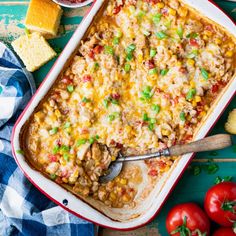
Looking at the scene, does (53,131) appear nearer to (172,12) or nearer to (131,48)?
(131,48)

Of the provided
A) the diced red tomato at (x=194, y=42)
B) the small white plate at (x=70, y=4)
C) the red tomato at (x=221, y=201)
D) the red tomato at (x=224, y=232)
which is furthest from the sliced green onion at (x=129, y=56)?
the red tomato at (x=224, y=232)

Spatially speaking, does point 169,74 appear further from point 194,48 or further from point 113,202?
point 113,202

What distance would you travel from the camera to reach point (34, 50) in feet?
13.2

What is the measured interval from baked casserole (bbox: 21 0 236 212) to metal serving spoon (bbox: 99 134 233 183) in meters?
0.08

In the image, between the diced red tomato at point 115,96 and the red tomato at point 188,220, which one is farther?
the red tomato at point 188,220

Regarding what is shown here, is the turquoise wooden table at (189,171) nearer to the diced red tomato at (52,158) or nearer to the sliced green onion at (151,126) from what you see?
the sliced green onion at (151,126)

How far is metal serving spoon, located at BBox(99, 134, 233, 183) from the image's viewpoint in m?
3.61

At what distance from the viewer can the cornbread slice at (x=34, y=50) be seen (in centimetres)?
401

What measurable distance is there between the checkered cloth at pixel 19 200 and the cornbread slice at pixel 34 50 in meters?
0.13

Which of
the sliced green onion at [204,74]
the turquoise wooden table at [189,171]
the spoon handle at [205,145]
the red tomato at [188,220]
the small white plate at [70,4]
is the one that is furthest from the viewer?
the turquoise wooden table at [189,171]

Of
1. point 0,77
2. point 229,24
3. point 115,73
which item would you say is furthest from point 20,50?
point 229,24

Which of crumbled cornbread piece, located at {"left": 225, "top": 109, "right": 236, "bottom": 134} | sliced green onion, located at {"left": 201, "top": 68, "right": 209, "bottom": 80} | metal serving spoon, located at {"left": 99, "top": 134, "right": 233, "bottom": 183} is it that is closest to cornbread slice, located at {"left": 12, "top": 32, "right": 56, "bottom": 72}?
metal serving spoon, located at {"left": 99, "top": 134, "right": 233, "bottom": 183}

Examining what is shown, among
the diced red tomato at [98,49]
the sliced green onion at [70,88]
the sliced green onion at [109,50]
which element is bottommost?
the sliced green onion at [70,88]

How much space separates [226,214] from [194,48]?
1.26m
